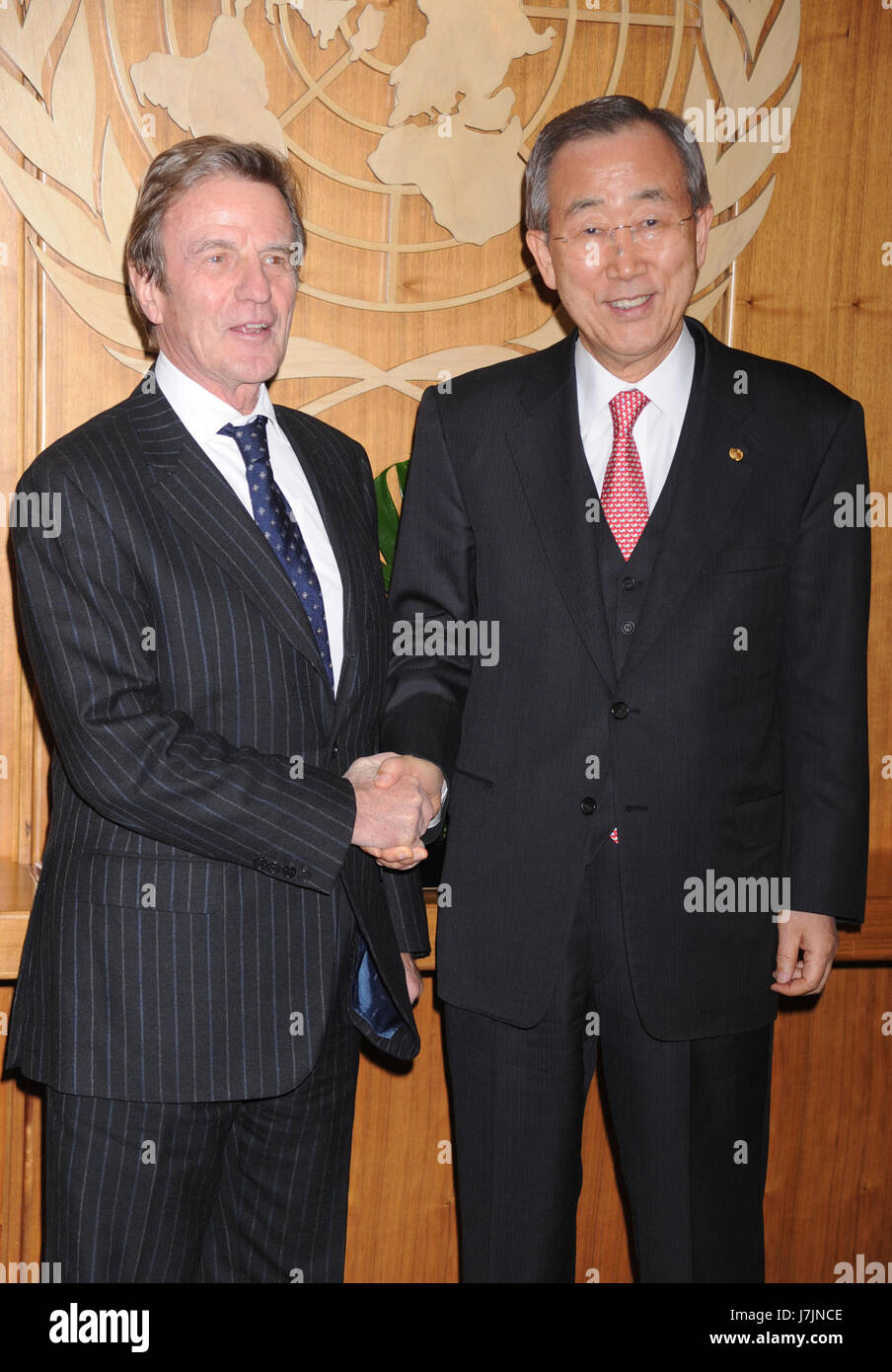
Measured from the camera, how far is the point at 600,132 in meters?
1.80

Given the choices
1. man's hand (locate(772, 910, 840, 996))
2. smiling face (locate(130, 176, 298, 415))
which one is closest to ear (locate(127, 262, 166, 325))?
smiling face (locate(130, 176, 298, 415))

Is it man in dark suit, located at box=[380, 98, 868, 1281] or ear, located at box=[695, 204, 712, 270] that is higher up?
ear, located at box=[695, 204, 712, 270]

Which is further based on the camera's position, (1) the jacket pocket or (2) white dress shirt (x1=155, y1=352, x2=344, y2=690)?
(2) white dress shirt (x1=155, y1=352, x2=344, y2=690)

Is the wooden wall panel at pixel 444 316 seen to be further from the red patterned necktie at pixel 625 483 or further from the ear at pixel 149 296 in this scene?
the red patterned necktie at pixel 625 483

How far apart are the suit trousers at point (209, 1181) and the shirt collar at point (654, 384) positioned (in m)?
0.80

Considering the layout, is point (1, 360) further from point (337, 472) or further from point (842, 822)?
point (842, 822)

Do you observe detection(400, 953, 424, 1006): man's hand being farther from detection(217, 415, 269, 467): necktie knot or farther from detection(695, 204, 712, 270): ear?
detection(695, 204, 712, 270): ear

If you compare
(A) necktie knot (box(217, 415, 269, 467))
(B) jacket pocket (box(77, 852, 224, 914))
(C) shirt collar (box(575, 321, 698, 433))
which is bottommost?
(B) jacket pocket (box(77, 852, 224, 914))

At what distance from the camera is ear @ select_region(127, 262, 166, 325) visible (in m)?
1.78

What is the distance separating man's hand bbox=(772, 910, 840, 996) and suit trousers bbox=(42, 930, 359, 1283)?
580 mm

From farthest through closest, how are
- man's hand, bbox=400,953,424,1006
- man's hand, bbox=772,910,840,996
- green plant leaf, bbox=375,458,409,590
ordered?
green plant leaf, bbox=375,458,409,590 < man's hand, bbox=400,953,424,1006 < man's hand, bbox=772,910,840,996

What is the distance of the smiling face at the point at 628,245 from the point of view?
1781 mm

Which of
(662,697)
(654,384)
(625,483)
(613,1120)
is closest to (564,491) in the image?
(625,483)

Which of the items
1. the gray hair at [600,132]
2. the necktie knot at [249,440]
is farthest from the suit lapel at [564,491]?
the necktie knot at [249,440]
